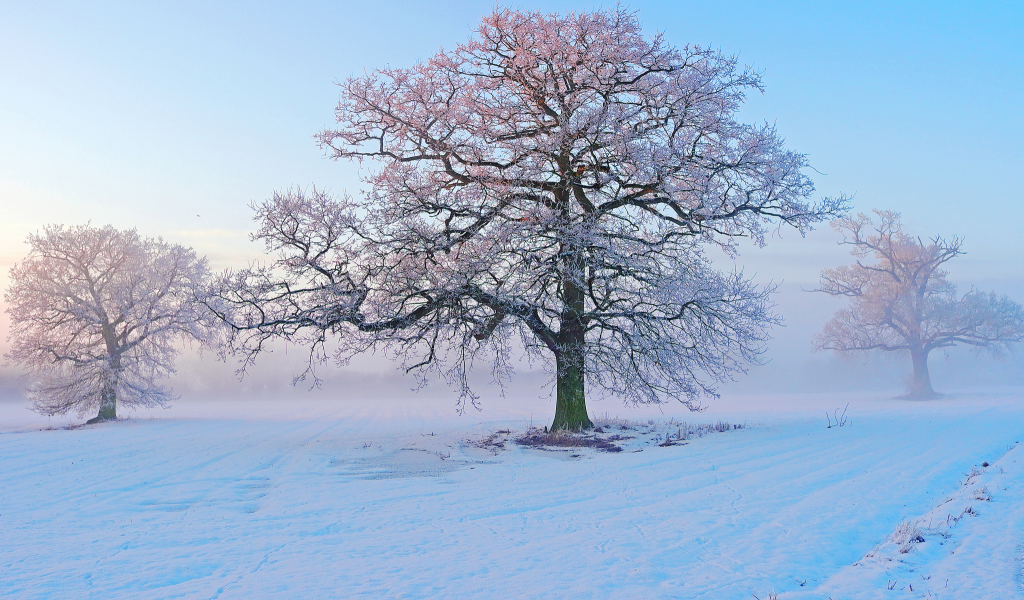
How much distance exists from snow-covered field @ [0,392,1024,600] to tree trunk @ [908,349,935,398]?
2934 centimetres

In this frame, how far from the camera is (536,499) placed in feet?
26.6

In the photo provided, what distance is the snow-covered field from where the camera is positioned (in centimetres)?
477

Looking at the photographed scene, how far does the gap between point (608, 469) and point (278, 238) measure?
9442 mm

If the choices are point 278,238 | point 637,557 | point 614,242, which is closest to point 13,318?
point 278,238

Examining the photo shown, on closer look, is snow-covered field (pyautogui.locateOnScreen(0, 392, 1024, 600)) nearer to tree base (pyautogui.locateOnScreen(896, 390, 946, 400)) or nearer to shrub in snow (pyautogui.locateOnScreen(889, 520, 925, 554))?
shrub in snow (pyautogui.locateOnScreen(889, 520, 925, 554))

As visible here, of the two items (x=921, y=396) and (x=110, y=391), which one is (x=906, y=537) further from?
(x=921, y=396)

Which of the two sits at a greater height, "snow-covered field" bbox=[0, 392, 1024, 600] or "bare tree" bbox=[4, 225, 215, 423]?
"bare tree" bbox=[4, 225, 215, 423]

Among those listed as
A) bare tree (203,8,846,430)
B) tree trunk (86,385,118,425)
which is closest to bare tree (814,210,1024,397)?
bare tree (203,8,846,430)

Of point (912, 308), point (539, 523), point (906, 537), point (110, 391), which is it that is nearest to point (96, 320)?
point (110, 391)

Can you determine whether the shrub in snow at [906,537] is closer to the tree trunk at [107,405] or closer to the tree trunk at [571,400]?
the tree trunk at [571,400]

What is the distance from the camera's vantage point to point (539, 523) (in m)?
6.75

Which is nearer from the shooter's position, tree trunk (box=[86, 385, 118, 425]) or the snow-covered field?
the snow-covered field

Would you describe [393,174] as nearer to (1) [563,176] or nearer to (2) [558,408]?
(1) [563,176]

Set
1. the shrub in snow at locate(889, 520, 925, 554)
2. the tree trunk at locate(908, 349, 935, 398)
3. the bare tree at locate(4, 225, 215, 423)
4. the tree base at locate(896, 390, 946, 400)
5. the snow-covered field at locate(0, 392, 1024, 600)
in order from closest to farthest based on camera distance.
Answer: the snow-covered field at locate(0, 392, 1024, 600) → the shrub in snow at locate(889, 520, 925, 554) → the bare tree at locate(4, 225, 215, 423) → the tree base at locate(896, 390, 946, 400) → the tree trunk at locate(908, 349, 935, 398)
